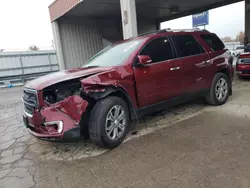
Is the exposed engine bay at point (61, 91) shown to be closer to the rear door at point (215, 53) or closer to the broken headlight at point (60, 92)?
the broken headlight at point (60, 92)

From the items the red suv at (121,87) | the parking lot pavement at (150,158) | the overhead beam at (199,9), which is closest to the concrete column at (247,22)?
the overhead beam at (199,9)

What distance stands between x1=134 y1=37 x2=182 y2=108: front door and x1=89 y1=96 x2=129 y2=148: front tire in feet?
1.42

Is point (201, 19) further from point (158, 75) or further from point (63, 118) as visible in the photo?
point (63, 118)

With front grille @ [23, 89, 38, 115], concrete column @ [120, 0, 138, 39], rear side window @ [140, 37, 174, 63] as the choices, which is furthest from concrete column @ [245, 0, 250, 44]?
front grille @ [23, 89, 38, 115]

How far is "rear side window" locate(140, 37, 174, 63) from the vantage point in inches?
143

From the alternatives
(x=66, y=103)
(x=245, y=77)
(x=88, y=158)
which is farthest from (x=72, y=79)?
(x=245, y=77)

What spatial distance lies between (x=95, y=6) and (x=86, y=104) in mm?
7805

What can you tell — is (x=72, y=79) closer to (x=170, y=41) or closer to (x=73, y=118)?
(x=73, y=118)

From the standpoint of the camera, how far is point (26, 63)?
14266 millimetres

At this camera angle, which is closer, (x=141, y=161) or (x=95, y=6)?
(x=141, y=161)

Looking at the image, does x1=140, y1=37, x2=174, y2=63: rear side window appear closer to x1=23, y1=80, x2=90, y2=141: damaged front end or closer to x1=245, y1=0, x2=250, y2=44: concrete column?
x1=23, y1=80, x2=90, y2=141: damaged front end

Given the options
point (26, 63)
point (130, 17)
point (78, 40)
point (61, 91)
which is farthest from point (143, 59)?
point (26, 63)

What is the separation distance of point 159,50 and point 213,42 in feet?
6.08

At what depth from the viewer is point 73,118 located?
283cm
